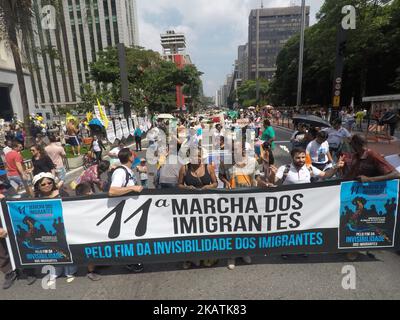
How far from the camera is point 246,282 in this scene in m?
3.37

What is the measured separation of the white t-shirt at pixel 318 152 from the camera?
5.46 m

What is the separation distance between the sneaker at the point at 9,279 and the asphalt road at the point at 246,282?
Answer: 0.06 meters

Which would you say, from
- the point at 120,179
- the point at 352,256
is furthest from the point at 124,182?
the point at 352,256

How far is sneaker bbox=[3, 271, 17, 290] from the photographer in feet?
11.3

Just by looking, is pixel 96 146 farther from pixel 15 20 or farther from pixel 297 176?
pixel 297 176

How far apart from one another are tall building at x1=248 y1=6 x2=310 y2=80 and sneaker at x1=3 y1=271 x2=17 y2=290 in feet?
456

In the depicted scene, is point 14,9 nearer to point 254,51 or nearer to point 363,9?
point 363,9

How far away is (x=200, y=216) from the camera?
3504mm

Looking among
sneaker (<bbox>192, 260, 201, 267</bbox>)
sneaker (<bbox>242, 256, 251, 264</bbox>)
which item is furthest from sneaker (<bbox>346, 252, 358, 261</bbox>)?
sneaker (<bbox>192, 260, 201, 267</bbox>)

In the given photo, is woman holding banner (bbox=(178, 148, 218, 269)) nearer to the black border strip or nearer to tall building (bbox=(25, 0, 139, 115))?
the black border strip

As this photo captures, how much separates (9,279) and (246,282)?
3123 mm

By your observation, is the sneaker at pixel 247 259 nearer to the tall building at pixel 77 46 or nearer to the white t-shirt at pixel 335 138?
the white t-shirt at pixel 335 138

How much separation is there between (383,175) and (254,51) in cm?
14636

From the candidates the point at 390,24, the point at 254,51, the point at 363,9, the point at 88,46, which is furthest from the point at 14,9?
the point at 254,51
